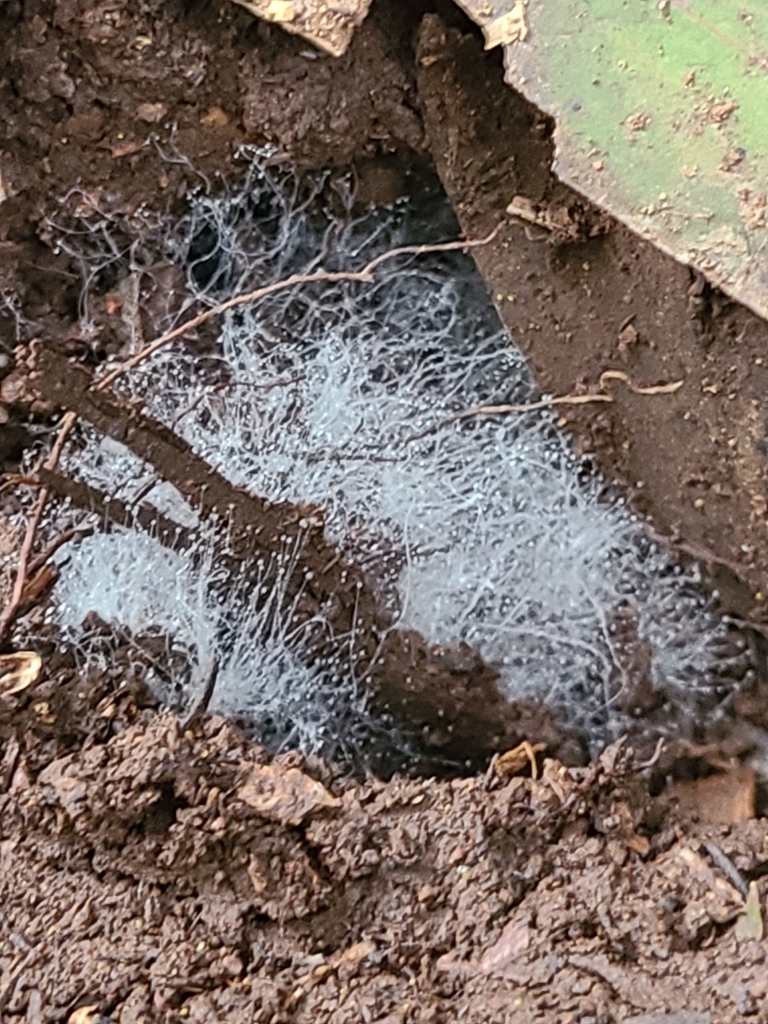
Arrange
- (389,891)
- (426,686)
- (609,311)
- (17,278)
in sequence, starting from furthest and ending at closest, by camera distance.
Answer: (17,278) < (426,686) < (609,311) < (389,891)

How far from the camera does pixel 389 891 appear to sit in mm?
1147

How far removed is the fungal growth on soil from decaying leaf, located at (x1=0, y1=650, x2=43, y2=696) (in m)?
0.19

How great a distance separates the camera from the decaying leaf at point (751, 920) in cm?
101

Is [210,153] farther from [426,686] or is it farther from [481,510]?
[426,686]

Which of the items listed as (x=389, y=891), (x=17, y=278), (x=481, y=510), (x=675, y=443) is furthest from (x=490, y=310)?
(x=389, y=891)

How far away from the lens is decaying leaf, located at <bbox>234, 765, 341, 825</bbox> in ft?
3.81

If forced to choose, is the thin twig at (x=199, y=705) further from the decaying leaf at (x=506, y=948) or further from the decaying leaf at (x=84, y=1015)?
the decaying leaf at (x=506, y=948)

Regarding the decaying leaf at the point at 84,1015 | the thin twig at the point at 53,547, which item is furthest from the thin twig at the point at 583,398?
the decaying leaf at the point at 84,1015

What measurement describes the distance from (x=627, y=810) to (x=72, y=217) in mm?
1162

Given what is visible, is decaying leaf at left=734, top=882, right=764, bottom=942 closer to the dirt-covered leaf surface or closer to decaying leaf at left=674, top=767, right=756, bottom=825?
decaying leaf at left=674, top=767, right=756, bottom=825

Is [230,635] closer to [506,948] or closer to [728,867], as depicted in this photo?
[506,948]

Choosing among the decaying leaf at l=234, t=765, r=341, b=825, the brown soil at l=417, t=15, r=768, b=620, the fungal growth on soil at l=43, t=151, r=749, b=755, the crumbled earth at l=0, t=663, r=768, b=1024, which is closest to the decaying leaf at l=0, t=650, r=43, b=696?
the crumbled earth at l=0, t=663, r=768, b=1024

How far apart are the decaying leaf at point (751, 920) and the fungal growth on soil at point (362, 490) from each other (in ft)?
1.25

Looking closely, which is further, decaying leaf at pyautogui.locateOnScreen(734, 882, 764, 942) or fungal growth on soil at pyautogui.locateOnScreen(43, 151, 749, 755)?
fungal growth on soil at pyautogui.locateOnScreen(43, 151, 749, 755)
